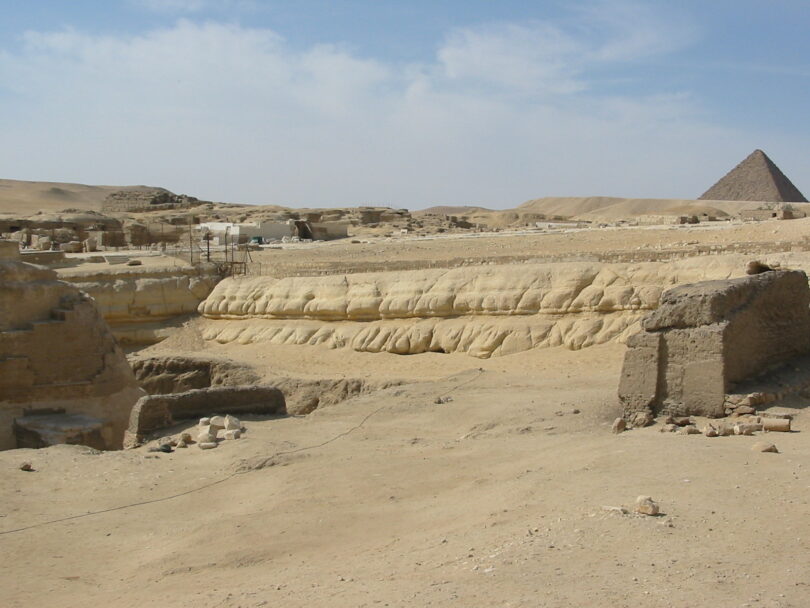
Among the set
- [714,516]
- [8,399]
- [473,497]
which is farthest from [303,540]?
[8,399]

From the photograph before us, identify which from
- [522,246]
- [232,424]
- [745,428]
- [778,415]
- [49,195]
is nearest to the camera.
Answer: [745,428]

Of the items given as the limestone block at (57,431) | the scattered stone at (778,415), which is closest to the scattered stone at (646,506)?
the scattered stone at (778,415)

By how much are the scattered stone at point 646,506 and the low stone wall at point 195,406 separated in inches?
302

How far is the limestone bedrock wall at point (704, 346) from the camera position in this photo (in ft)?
28.0

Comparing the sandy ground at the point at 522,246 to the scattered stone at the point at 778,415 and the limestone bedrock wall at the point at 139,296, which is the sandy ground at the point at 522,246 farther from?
the scattered stone at the point at 778,415

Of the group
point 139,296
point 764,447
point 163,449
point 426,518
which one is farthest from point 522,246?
point 426,518

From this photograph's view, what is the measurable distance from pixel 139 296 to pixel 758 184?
162 ft

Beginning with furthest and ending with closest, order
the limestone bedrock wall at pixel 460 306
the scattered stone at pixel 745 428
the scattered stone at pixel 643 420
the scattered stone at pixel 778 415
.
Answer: the limestone bedrock wall at pixel 460 306 < the scattered stone at pixel 643 420 < the scattered stone at pixel 778 415 < the scattered stone at pixel 745 428

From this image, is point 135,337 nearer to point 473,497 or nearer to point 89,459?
point 89,459

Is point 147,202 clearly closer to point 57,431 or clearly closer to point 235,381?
point 235,381

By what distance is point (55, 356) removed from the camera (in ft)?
45.7

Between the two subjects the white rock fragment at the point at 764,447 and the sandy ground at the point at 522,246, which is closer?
the white rock fragment at the point at 764,447

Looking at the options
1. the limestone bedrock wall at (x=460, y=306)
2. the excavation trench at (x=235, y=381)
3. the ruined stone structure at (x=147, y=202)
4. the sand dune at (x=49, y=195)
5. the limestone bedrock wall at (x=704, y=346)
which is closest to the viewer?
the limestone bedrock wall at (x=704, y=346)

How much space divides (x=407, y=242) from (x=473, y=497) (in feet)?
93.8
